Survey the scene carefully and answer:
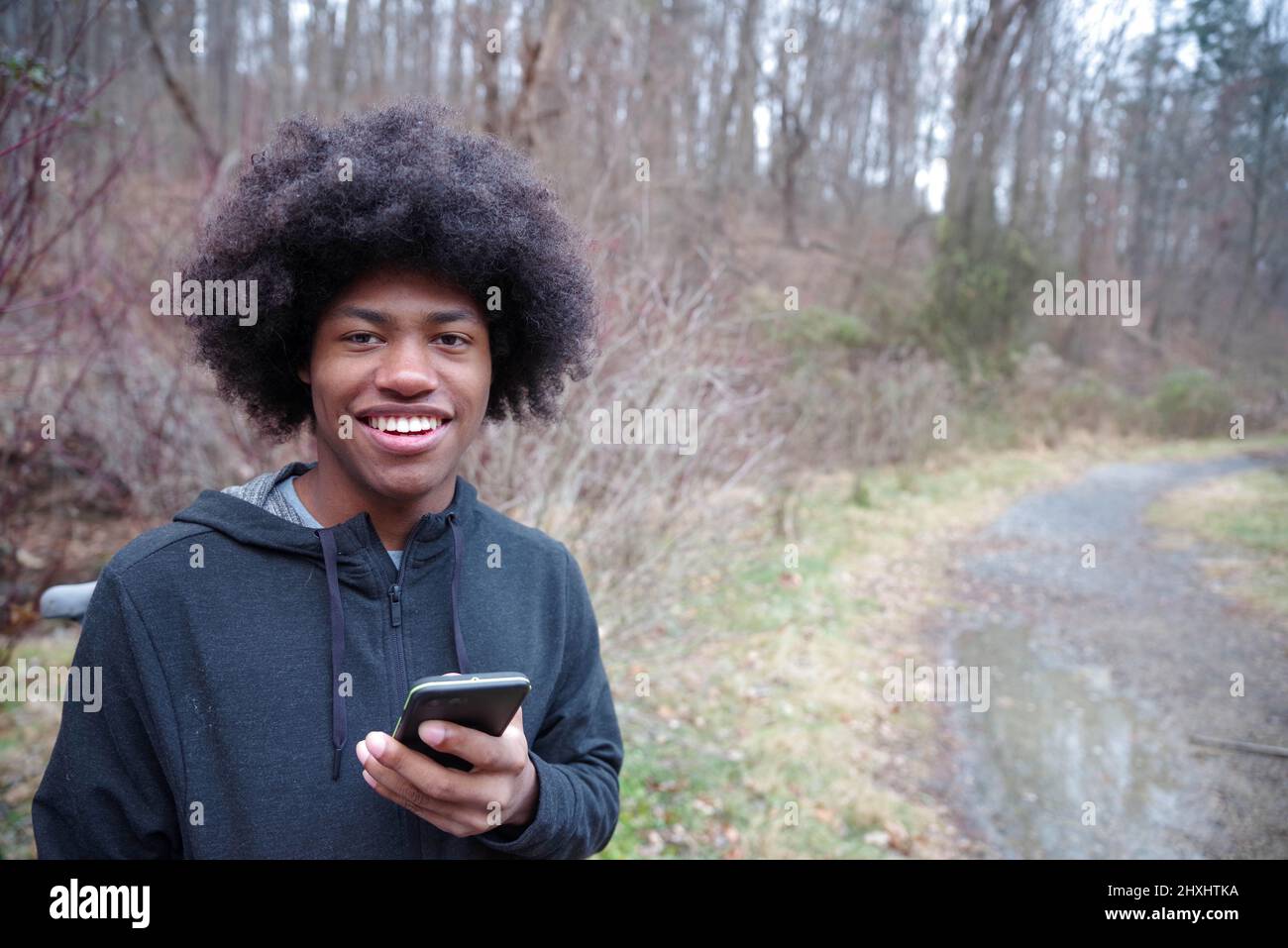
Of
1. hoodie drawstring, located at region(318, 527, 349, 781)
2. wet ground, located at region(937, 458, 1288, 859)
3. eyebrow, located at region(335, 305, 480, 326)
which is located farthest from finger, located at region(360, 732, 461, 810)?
wet ground, located at region(937, 458, 1288, 859)

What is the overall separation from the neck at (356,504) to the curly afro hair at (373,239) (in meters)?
0.35

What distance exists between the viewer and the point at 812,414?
39.7 feet

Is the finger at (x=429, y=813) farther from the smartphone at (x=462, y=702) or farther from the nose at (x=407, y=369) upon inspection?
the nose at (x=407, y=369)

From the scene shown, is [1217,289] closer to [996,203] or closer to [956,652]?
[996,203]

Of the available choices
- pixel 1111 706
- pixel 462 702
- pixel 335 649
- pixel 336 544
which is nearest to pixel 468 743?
pixel 462 702

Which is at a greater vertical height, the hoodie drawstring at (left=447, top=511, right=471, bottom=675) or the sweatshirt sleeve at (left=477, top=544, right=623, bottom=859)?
the hoodie drawstring at (left=447, top=511, right=471, bottom=675)

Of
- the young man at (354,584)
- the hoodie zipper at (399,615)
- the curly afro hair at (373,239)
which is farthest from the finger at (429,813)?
the curly afro hair at (373,239)

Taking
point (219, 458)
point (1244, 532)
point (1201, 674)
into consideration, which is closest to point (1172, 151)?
point (1244, 532)

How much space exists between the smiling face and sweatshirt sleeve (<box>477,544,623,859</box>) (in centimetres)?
43

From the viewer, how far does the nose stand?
1512 millimetres

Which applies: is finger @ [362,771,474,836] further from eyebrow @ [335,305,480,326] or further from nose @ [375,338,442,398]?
eyebrow @ [335,305,480,326]

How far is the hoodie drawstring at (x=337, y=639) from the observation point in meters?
1.42

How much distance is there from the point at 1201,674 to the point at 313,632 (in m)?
7.60

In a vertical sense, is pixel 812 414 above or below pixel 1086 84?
below
